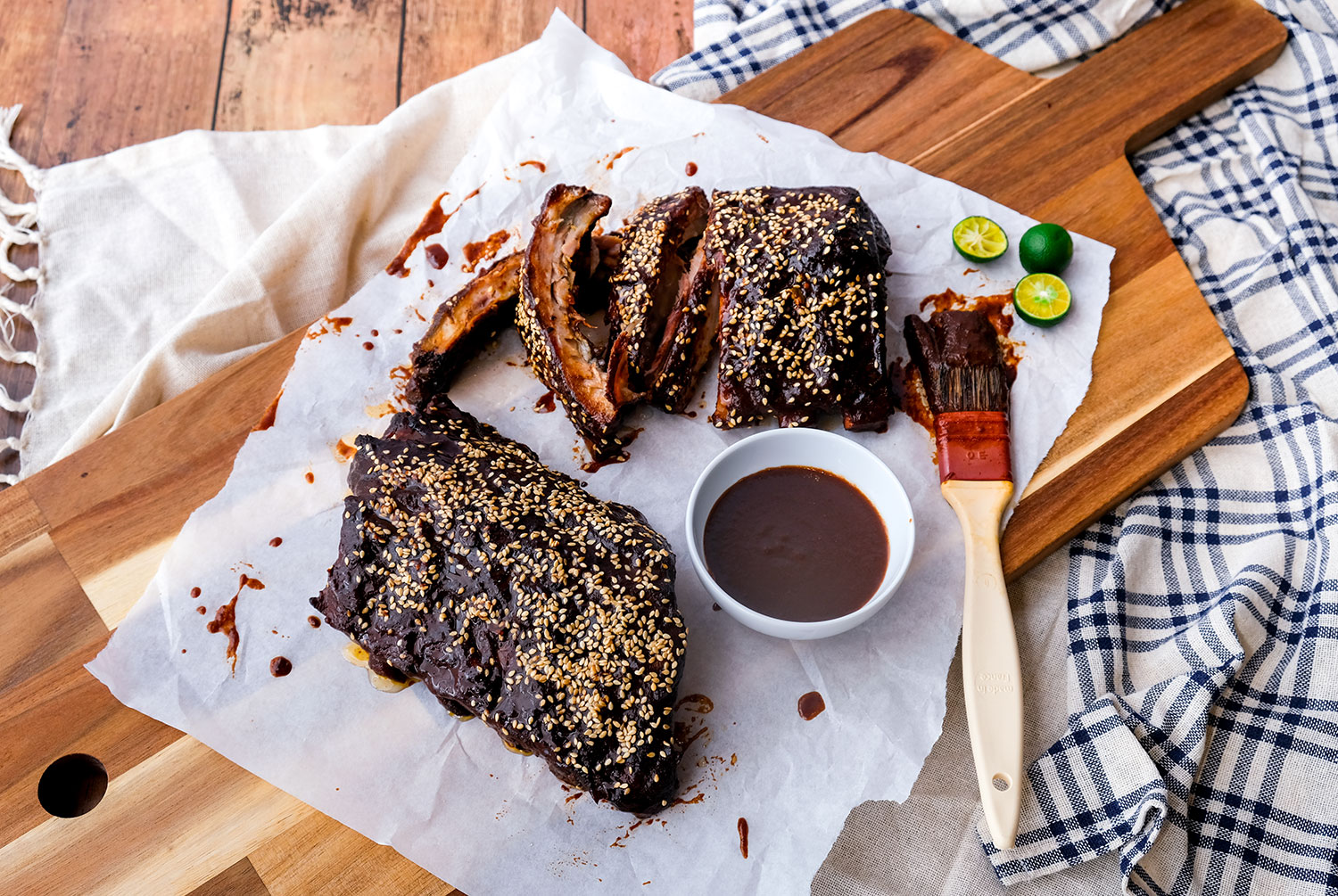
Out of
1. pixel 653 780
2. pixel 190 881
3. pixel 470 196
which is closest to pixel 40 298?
pixel 470 196

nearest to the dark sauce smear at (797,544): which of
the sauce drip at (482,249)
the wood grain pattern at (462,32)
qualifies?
the sauce drip at (482,249)

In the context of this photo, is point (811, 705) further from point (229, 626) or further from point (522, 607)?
point (229, 626)

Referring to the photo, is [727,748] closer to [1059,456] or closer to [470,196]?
[1059,456]

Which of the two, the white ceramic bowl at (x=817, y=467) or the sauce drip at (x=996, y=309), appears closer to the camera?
the white ceramic bowl at (x=817, y=467)

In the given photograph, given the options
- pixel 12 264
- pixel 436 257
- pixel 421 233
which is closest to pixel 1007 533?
pixel 436 257

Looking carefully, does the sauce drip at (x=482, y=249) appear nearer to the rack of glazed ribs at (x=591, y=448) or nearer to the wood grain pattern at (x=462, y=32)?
the rack of glazed ribs at (x=591, y=448)

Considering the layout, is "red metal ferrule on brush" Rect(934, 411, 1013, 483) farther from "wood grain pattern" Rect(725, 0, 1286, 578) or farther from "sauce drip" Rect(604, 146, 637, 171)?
"sauce drip" Rect(604, 146, 637, 171)

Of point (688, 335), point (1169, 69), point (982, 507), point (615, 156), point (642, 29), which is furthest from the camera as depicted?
point (642, 29)
